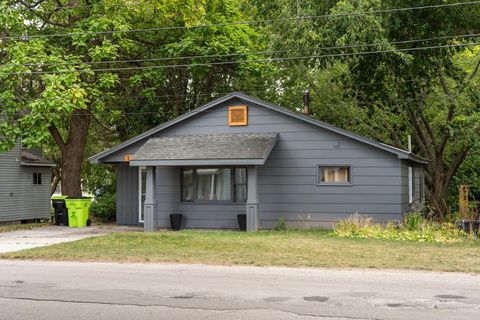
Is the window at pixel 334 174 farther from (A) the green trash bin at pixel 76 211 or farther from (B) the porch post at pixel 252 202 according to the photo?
(A) the green trash bin at pixel 76 211

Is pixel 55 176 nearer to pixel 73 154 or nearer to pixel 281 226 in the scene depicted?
pixel 73 154

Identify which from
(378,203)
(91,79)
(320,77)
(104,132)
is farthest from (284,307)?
(104,132)

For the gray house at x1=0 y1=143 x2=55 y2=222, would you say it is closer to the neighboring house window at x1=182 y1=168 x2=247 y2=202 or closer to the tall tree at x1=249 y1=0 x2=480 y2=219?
the neighboring house window at x1=182 y1=168 x2=247 y2=202

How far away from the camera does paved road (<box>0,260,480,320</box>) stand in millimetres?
7449

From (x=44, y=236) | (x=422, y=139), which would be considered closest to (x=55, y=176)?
(x=44, y=236)

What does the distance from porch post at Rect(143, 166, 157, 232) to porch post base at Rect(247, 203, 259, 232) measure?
10.8 feet

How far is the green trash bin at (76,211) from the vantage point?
70.4 ft

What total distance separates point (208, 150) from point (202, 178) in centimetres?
161

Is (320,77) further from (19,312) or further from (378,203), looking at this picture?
(19,312)

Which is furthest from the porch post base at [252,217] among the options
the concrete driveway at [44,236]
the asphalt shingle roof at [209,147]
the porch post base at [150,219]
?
the concrete driveway at [44,236]

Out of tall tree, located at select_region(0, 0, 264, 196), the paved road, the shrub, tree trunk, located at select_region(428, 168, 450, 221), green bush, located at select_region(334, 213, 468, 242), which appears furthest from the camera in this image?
tree trunk, located at select_region(428, 168, 450, 221)

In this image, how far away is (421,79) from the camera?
2372cm

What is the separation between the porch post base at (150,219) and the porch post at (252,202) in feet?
10.7

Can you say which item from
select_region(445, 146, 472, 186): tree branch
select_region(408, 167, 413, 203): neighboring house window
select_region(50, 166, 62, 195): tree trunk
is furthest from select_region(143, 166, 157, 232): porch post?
select_region(50, 166, 62, 195): tree trunk
